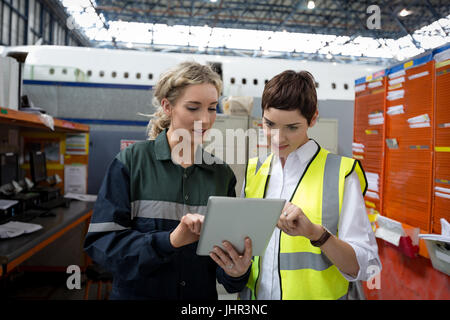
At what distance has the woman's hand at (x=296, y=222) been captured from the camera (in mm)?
597

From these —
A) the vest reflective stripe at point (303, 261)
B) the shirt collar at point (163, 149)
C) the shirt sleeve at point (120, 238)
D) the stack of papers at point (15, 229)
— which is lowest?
the stack of papers at point (15, 229)

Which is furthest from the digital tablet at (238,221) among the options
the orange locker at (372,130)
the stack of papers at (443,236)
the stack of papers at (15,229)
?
the stack of papers at (15,229)

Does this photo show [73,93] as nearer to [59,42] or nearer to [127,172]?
[127,172]

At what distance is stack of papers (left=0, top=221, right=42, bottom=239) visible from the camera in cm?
154

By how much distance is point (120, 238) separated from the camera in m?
0.74

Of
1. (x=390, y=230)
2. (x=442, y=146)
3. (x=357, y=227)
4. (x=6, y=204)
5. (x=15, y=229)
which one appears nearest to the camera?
(x=357, y=227)

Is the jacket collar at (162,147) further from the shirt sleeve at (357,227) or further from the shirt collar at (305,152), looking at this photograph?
the shirt sleeve at (357,227)

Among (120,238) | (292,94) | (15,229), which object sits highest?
(292,94)

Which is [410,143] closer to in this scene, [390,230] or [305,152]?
[390,230]

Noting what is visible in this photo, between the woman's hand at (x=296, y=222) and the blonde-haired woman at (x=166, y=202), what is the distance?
0.39 feet

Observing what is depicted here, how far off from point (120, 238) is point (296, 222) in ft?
1.42

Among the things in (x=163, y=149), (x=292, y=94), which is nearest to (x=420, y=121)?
(x=292, y=94)
